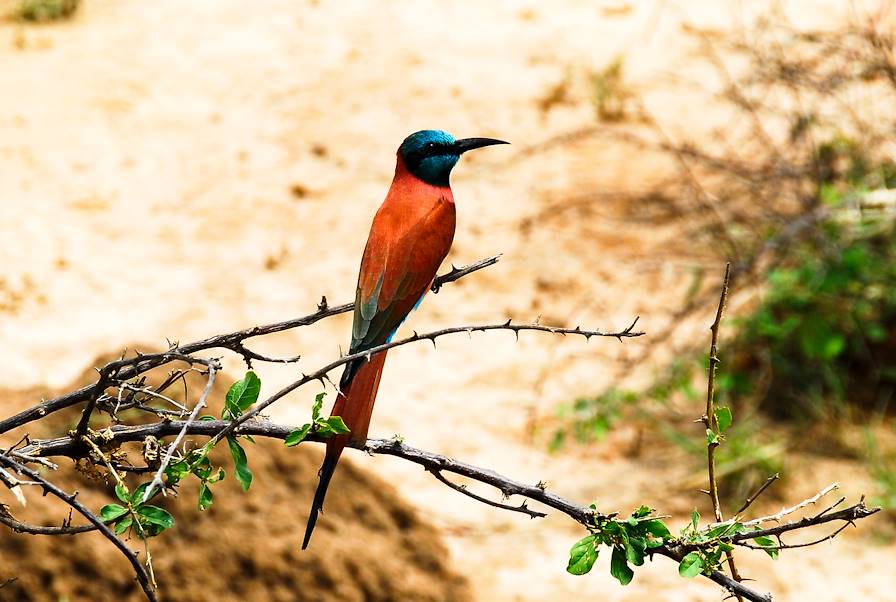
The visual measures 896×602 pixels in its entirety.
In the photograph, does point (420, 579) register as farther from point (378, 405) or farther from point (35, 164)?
point (35, 164)

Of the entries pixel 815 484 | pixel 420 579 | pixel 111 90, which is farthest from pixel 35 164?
pixel 815 484

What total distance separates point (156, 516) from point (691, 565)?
69cm

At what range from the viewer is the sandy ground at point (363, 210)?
4.50 metres

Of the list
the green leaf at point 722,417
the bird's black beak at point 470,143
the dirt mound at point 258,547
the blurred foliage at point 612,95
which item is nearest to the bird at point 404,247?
the bird's black beak at point 470,143

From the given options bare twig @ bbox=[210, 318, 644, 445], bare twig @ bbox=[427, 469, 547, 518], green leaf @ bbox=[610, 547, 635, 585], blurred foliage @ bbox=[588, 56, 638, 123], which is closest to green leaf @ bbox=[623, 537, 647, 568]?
green leaf @ bbox=[610, 547, 635, 585]

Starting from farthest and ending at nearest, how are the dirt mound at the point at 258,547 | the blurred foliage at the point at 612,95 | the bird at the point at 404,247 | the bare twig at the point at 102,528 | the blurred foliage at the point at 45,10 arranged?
the blurred foliage at the point at 45,10 → the blurred foliage at the point at 612,95 → the dirt mound at the point at 258,547 → the bird at the point at 404,247 → the bare twig at the point at 102,528

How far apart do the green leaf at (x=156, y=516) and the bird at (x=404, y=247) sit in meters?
0.33

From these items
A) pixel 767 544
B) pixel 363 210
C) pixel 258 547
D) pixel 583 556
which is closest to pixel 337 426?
pixel 583 556

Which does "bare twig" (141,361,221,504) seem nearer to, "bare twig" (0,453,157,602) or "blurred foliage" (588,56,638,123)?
"bare twig" (0,453,157,602)

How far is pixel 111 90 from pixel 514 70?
2.45 metres

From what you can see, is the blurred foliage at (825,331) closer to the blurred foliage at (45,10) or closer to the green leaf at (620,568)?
the green leaf at (620,568)

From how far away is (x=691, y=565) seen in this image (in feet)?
4.89

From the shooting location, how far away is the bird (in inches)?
73.8

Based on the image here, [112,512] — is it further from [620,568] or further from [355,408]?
[620,568]
